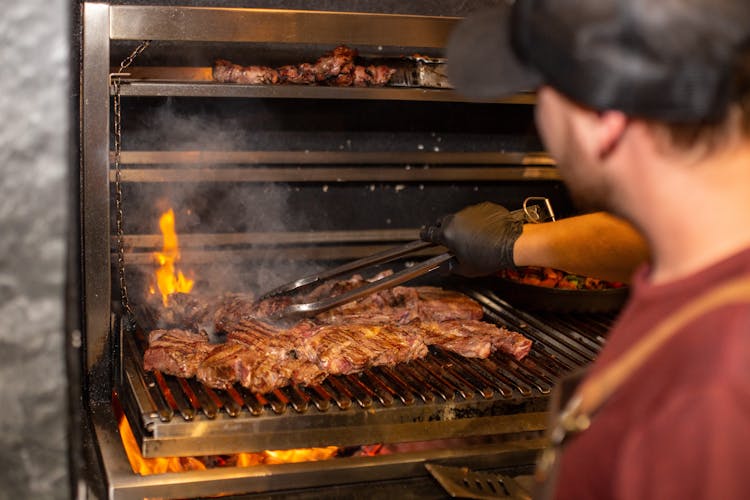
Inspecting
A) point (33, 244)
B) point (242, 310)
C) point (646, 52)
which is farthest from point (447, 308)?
point (33, 244)

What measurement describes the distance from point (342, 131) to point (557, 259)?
58.9 inches

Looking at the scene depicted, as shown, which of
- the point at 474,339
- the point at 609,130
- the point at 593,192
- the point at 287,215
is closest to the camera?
the point at 609,130

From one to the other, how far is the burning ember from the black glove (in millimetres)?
849

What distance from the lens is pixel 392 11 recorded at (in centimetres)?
400

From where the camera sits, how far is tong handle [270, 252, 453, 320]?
302 cm

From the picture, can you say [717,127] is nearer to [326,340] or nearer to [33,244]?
[33,244]

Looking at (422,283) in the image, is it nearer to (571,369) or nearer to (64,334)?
(571,369)

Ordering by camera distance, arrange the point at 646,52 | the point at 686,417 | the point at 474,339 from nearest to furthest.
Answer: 1. the point at 686,417
2. the point at 646,52
3. the point at 474,339

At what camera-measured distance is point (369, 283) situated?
3.22m

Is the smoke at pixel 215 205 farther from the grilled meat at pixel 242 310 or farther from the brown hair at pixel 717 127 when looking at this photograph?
the brown hair at pixel 717 127

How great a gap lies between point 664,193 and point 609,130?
123 mm

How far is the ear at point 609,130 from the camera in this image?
4.13ft

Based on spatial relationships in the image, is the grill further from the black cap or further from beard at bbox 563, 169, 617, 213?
the black cap

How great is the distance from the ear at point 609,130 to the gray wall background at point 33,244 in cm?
76
